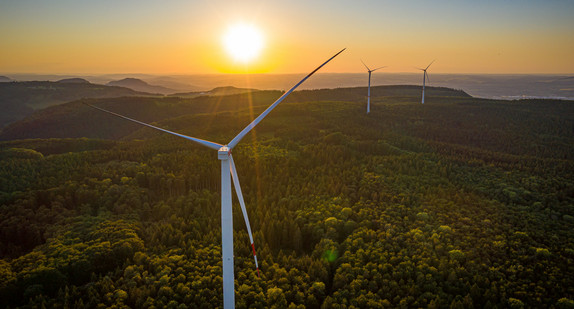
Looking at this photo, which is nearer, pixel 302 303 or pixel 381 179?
pixel 302 303

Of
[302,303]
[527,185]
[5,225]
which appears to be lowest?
[302,303]

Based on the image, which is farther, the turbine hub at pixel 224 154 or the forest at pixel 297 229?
the forest at pixel 297 229

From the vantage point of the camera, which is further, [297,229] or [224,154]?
[297,229]

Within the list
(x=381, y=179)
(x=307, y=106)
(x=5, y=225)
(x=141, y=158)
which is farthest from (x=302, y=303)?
(x=307, y=106)

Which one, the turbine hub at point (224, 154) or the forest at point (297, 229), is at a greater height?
the turbine hub at point (224, 154)

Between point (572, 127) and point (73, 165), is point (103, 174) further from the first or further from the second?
point (572, 127)

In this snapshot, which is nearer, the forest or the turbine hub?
the turbine hub

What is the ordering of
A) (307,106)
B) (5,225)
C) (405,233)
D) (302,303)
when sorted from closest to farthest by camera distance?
(302,303) < (405,233) < (5,225) < (307,106)

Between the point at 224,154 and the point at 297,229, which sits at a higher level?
the point at 224,154
